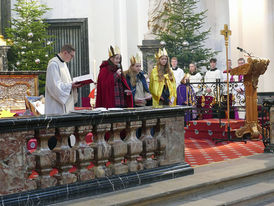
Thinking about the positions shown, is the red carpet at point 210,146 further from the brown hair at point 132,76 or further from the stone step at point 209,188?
the brown hair at point 132,76

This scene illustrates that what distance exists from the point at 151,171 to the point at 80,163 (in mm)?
909

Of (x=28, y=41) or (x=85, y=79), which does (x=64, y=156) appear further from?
(x=28, y=41)

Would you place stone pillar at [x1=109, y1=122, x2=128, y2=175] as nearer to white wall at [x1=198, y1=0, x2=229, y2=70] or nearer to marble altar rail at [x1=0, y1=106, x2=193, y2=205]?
marble altar rail at [x1=0, y1=106, x2=193, y2=205]

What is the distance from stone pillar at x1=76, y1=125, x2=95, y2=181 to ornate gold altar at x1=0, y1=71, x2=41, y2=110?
8078mm

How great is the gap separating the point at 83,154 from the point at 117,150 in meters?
0.42

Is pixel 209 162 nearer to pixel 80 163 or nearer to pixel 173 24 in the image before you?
pixel 80 163

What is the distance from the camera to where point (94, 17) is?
17031 millimetres

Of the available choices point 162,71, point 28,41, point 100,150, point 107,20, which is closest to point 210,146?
point 162,71

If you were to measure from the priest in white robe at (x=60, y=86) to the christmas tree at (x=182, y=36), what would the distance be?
31.9ft

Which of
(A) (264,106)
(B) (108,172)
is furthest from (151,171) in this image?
(A) (264,106)

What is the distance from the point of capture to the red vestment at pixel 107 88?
6137 mm

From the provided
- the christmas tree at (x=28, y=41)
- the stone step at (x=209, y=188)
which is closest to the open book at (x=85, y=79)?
the stone step at (x=209, y=188)

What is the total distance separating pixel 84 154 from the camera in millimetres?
4172

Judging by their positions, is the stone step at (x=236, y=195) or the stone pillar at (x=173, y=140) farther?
the stone pillar at (x=173, y=140)
